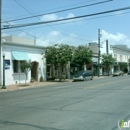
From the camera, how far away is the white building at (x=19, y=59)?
3250 cm

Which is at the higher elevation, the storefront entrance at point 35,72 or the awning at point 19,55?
the awning at point 19,55

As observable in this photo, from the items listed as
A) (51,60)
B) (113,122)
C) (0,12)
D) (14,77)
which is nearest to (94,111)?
(113,122)

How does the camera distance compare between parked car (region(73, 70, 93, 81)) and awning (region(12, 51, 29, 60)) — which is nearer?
awning (region(12, 51, 29, 60))

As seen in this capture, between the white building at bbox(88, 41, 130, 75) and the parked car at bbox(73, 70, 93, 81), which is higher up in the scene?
the white building at bbox(88, 41, 130, 75)

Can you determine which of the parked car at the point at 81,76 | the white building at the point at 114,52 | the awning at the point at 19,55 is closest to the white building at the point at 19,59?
the awning at the point at 19,55

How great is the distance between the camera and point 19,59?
33.4 metres

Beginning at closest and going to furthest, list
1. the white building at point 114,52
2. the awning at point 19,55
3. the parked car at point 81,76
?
1. the awning at point 19,55
2. the parked car at point 81,76
3. the white building at point 114,52

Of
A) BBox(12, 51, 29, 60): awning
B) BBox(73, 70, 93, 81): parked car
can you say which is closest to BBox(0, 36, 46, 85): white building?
BBox(12, 51, 29, 60): awning

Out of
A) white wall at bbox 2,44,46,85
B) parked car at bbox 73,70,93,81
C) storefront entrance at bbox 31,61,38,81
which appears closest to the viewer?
white wall at bbox 2,44,46,85

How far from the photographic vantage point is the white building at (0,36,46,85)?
3250cm

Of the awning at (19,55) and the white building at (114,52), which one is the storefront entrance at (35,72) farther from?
the white building at (114,52)

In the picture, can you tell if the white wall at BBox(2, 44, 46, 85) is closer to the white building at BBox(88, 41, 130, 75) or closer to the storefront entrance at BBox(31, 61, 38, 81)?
the storefront entrance at BBox(31, 61, 38, 81)

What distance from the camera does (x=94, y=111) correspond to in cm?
1035

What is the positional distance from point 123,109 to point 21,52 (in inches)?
1009
